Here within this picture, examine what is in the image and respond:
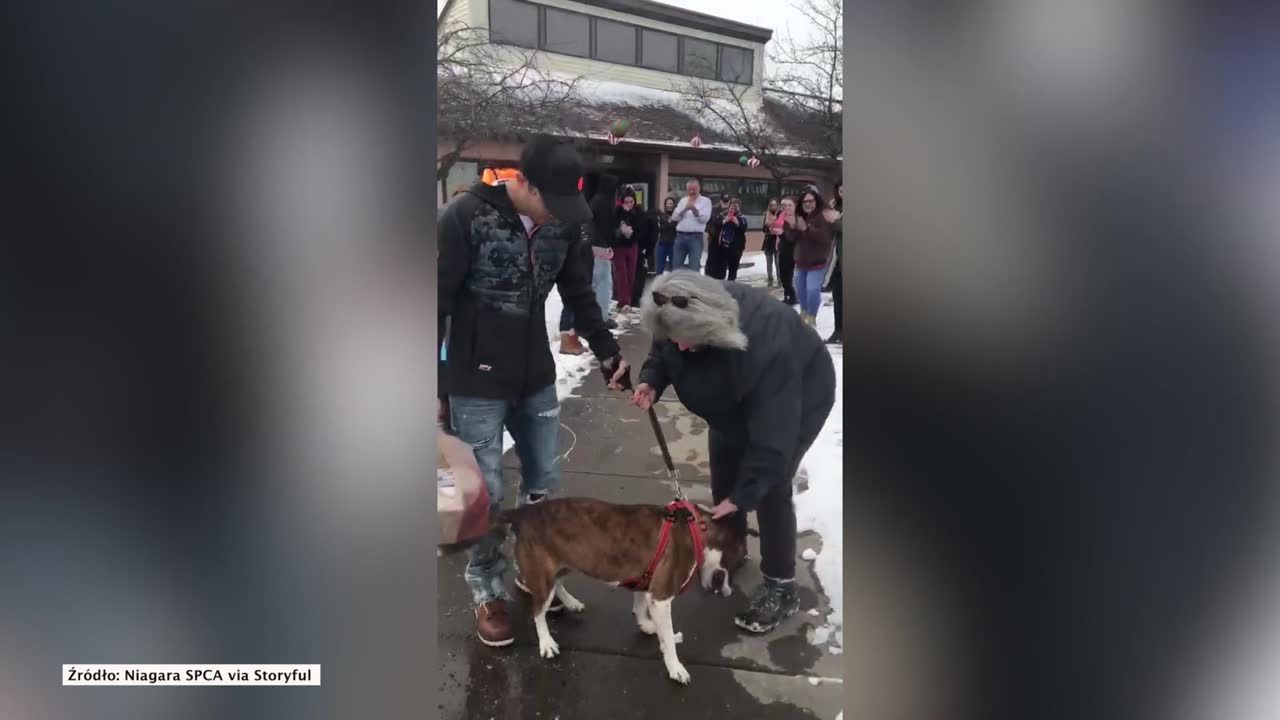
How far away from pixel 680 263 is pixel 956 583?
1.05 meters

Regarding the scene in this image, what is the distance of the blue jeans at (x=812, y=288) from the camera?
1.65 m

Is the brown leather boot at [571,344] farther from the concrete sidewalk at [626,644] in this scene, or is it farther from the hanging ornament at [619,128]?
the hanging ornament at [619,128]

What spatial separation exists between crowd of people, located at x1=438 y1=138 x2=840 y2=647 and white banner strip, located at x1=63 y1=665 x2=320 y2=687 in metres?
0.54

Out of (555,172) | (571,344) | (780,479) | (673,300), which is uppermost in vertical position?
(555,172)

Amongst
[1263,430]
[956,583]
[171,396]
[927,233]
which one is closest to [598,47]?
[927,233]

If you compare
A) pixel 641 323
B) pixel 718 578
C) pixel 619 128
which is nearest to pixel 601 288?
pixel 641 323

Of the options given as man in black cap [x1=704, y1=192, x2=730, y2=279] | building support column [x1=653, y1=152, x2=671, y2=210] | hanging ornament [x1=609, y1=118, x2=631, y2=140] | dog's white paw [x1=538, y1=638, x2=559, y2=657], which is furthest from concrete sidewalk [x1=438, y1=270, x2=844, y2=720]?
hanging ornament [x1=609, y1=118, x2=631, y2=140]

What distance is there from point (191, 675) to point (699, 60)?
2.11m

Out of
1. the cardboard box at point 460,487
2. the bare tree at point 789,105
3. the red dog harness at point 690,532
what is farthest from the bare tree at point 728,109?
the cardboard box at point 460,487

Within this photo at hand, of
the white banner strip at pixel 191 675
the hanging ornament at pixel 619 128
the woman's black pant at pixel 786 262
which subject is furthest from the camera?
the white banner strip at pixel 191 675

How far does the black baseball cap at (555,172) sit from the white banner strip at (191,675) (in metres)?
1.38

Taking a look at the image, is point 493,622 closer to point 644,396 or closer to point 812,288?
point 644,396

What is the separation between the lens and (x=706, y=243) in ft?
5.66

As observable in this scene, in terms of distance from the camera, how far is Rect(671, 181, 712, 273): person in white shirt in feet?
5.63
